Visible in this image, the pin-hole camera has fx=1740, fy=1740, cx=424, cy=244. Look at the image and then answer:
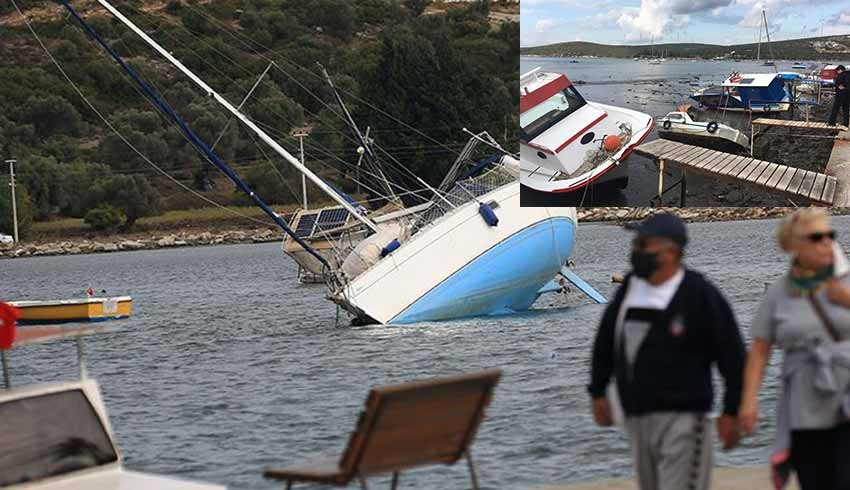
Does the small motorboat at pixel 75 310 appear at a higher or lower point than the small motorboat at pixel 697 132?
lower

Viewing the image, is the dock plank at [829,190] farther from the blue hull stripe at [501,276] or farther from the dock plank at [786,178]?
the blue hull stripe at [501,276]

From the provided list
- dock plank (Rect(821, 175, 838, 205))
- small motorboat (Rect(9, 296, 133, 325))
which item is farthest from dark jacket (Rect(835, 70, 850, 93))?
small motorboat (Rect(9, 296, 133, 325))

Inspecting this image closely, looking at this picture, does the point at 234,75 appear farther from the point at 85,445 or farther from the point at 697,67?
the point at 85,445

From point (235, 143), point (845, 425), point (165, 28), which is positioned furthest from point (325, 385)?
point (165, 28)

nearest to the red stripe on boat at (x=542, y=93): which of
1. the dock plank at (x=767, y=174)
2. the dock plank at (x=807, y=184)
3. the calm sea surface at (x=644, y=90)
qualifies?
the calm sea surface at (x=644, y=90)

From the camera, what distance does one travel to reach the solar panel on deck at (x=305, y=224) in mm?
52566

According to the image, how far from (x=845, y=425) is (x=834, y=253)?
29.2 inches

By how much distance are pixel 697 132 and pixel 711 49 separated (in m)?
1.79

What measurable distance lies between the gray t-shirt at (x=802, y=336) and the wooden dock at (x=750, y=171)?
979 inches

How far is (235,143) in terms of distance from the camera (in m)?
116

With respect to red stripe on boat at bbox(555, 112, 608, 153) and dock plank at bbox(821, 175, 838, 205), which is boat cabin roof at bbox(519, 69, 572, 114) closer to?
red stripe on boat at bbox(555, 112, 608, 153)

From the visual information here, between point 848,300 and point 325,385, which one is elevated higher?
point 848,300

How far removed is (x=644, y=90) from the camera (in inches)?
1266

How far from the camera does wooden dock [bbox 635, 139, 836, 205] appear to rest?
32.7 m
